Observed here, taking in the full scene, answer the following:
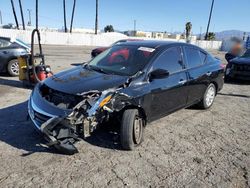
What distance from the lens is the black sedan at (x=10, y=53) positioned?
30.2ft

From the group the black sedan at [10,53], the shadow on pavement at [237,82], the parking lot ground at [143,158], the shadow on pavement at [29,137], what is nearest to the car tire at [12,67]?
the black sedan at [10,53]

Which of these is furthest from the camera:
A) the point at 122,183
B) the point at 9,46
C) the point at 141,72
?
the point at 9,46

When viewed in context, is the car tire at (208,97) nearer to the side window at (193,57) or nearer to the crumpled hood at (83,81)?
the side window at (193,57)

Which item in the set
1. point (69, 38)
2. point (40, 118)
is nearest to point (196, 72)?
point (40, 118)

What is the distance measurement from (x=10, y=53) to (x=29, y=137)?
5.89 meters

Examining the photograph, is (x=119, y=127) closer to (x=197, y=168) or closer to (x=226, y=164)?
(x=197, y=168)

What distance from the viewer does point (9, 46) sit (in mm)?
9359

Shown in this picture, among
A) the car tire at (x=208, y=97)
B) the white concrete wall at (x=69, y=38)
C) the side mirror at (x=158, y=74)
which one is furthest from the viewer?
the white concrete wall at (x=69, y=38)

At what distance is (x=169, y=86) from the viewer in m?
4.66

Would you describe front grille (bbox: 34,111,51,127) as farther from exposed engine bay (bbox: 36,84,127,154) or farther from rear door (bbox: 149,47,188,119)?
rear door (bbox: 149,47,188,119)

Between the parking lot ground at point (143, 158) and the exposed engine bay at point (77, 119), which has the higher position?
the exposed engine bay at point (77, 119)

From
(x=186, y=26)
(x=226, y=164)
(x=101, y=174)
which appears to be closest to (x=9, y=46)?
(x=101, y=174)

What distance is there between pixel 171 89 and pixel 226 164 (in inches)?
62.5

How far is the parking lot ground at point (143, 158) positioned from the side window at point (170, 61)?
112cm
